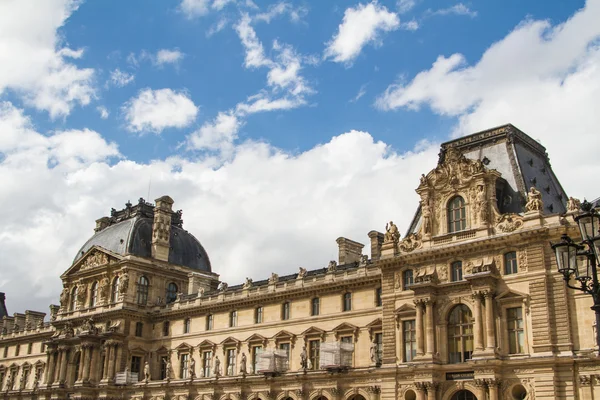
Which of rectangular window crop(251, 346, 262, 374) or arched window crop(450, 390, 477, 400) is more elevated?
rectangular window crop(251, 346, 262, 374)

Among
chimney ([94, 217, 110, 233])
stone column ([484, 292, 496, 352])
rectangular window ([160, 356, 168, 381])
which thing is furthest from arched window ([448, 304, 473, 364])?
chimney ([94, 217, 110, 233])

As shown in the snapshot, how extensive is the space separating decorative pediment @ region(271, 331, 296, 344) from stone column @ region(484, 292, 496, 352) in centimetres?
2069

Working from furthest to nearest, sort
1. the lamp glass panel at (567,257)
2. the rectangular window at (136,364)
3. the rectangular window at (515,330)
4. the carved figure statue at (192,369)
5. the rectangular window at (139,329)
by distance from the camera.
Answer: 1. the rectangular window at (139,329)
2. the rectangular window at (136,364)
3. the carved figure statue at (192,369)
4. the rectangular window at (515,330)
5. the lamp glass panel at (567,257)

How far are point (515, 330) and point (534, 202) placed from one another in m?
7.88

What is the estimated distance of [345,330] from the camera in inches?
2244

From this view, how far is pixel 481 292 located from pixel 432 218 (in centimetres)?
696

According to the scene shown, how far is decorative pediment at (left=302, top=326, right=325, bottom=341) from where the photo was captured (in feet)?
192

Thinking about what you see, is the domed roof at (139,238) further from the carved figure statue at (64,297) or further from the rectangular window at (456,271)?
the rectangular window at (456,271)

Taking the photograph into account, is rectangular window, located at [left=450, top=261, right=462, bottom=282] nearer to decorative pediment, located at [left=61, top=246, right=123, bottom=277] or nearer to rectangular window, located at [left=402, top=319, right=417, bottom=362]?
rectangular window, located at [left=402, top=319, right=417, bottom=362]

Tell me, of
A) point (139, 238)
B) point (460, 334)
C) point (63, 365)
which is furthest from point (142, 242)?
point (460, 334)

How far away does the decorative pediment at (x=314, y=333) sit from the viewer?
192 ft

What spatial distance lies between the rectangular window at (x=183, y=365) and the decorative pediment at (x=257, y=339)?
8.89m

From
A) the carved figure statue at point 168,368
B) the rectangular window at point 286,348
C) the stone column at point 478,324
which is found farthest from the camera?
the carved figure statue at point 168,368

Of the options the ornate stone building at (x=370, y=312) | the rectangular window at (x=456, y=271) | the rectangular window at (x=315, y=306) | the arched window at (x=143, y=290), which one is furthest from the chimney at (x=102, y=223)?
the rectangular window at (x=456, y=271)
